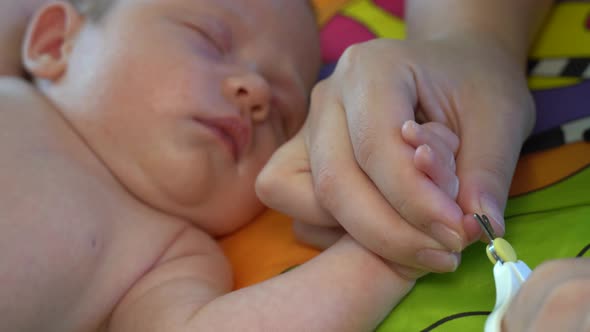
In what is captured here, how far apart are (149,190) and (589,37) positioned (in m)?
0.78

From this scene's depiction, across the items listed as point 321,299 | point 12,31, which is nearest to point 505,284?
point 321,299

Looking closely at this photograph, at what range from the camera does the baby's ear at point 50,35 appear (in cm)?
100

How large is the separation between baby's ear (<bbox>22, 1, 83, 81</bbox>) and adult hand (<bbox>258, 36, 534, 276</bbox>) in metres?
0.52

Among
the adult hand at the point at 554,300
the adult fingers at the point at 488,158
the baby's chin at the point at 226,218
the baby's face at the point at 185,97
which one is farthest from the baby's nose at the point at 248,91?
the adult hand at the point at 554,300

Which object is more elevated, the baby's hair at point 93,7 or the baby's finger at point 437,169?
the baby's hair at point 93,7

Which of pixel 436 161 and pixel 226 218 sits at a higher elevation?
pixel 436 161

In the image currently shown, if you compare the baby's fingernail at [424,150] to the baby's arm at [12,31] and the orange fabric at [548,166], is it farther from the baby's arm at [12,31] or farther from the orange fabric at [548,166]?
the baby's arm at [12,31]

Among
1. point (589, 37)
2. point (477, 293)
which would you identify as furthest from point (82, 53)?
point (589, 37)

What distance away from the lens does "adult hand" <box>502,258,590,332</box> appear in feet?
1.14

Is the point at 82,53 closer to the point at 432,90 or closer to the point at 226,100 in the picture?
the point at 226,100

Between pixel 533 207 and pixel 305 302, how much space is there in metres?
0.33

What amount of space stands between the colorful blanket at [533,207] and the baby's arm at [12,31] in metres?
0.53

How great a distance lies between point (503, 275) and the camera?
456 millimetres

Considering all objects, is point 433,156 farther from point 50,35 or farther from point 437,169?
point 50,35
